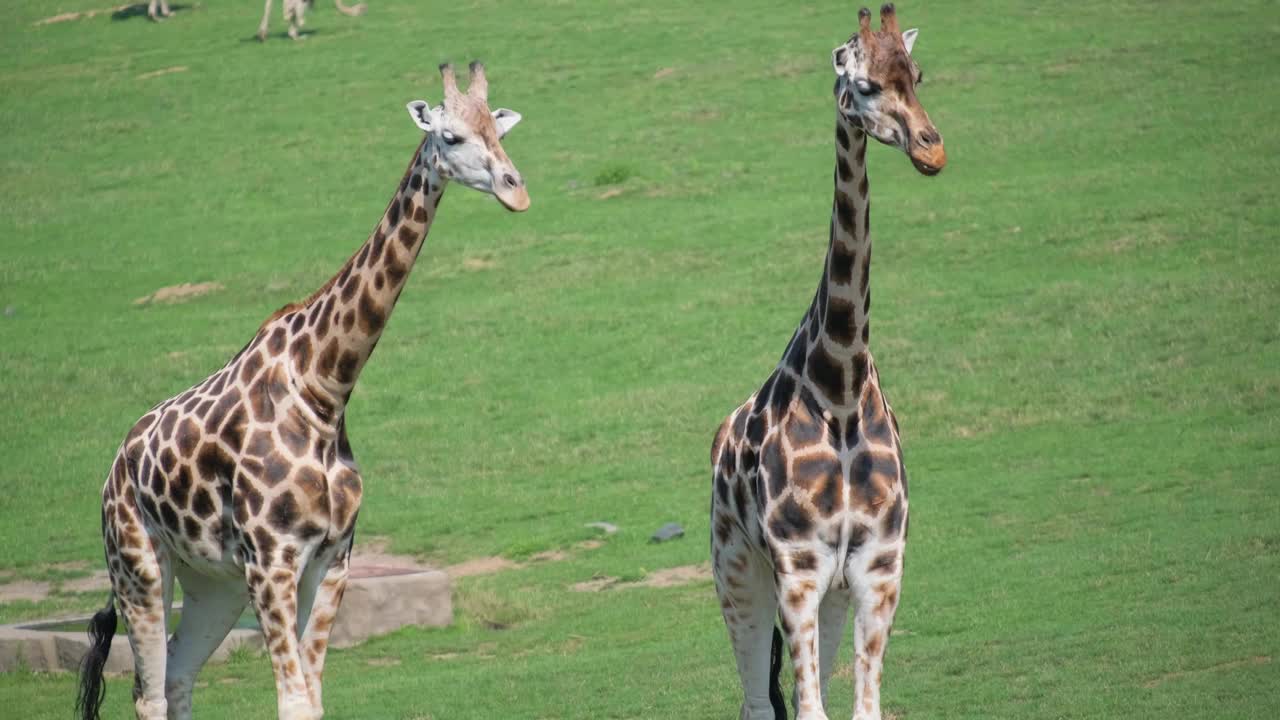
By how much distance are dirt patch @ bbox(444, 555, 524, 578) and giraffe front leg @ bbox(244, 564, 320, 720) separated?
905 cm

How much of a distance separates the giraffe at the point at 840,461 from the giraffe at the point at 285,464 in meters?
1.42

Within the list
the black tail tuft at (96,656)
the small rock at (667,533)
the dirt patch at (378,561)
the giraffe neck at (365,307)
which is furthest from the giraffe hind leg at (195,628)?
the small rock at (667,533)

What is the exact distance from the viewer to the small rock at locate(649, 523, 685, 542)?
1820 centimetres

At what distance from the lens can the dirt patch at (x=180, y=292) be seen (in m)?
29.0

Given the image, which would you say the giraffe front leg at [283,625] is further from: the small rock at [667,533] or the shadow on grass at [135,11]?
the shadow on grass at [135,11]

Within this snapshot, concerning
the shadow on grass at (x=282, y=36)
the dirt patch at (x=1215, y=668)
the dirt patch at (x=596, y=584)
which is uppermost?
the dirt patch at (x=1215, y=668)

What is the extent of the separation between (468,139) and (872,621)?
2.75 m

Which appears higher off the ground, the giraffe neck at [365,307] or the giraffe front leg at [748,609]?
the giraffe neck at [365,307]

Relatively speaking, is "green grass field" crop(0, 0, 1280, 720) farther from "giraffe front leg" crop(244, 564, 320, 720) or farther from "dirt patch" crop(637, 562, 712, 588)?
"giraffe front leg" crop(244, 564, 320, 720)

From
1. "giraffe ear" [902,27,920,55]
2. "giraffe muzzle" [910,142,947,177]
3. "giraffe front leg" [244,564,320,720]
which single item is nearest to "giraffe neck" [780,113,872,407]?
"giraffe ear" [902,27,920,55]

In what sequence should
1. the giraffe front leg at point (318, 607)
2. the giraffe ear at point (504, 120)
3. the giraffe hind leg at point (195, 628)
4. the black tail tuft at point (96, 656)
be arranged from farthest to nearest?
the black tail tuft at point (96, 656) < the giraffe hind leg at point (195, 628) < the giraffe front leg at point (318, 607) < the giraffe ear at point (504, 120)

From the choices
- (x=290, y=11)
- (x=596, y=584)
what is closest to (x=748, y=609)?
(x=596, y=584)

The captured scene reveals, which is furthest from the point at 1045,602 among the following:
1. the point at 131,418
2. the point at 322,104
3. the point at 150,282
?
the point at 322,104

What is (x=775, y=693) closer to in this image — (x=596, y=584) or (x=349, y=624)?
(x=349, y=624)
